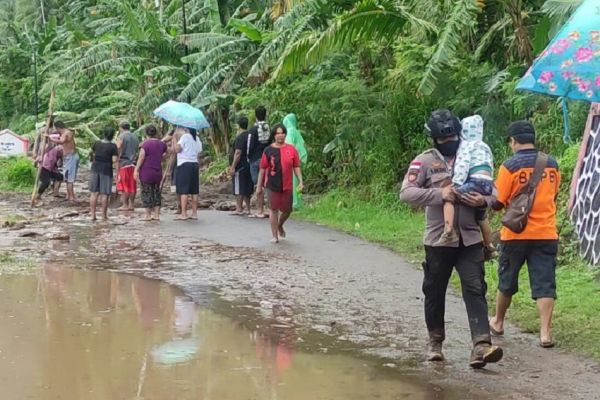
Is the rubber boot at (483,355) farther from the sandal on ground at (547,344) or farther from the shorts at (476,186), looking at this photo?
the shorts at (476,186)

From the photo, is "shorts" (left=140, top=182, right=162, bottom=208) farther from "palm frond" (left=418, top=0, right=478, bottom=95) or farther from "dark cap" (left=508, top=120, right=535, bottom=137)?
"dark cap" (left=508, top=120, right=535, bottom=137)

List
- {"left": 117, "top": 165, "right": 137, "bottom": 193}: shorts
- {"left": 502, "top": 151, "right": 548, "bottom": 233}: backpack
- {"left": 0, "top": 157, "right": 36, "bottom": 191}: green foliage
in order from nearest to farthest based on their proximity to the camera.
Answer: {"left": 502, "top": 151, "right": 548, "bottom": 233}: backpack < {"left": 117, "top": 165, "right": 137, "bottom": 193}: shorts < {"left": 0, "top": 157, "right": 36, "bottom": 191}: green foliage

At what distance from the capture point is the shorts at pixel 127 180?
15.9 metres

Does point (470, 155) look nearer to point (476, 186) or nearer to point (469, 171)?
point (469, 171)

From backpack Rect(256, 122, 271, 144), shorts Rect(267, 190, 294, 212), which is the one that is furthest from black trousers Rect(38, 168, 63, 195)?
shorts Rect(267, 190, 294, 212)

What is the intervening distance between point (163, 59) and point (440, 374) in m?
17.8

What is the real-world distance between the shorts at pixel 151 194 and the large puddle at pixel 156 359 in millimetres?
6151

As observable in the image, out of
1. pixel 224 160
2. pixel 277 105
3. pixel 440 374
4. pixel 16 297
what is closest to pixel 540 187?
pixel 440 374

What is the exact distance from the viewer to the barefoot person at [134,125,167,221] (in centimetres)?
1446

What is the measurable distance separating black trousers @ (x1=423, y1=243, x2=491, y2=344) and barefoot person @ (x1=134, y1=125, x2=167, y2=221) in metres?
→ 8.86

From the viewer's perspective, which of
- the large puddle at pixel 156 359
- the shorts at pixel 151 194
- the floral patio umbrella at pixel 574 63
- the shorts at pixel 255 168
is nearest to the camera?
the large puddle at pixel 156 359

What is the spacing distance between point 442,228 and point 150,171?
907cm

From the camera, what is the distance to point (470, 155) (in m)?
6.04

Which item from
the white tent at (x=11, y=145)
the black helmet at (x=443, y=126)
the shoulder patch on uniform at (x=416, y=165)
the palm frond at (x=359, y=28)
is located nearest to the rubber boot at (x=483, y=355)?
the shoulder patch on uniform at (x=416, y=165)
